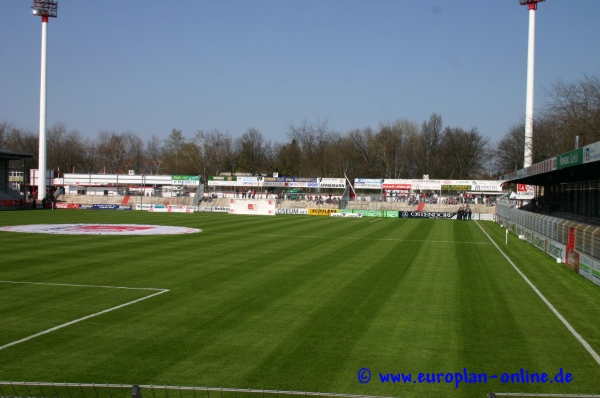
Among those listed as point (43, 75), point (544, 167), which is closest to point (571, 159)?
point (544, 167)

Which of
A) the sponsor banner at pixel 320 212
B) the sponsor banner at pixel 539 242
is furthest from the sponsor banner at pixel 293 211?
the sponsor banner at pixel 539 242

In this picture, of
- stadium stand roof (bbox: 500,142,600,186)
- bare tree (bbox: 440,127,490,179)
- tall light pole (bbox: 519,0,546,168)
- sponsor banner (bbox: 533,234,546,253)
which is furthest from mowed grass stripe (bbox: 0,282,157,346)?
bare tree (bbox: 440,127,490,179)

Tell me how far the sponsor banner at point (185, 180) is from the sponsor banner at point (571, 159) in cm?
6516

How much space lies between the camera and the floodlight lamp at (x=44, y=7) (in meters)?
74.3

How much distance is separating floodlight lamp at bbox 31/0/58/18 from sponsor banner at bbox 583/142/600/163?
74561 millimetres

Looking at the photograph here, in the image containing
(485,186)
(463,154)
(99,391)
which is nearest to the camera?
(99,391)

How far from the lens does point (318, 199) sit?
256 ft

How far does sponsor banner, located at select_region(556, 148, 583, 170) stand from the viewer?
20.5 m

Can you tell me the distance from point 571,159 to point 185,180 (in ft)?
225

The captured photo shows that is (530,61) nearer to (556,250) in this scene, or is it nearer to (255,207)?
(255,207)

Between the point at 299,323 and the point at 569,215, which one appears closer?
the point at 299,323

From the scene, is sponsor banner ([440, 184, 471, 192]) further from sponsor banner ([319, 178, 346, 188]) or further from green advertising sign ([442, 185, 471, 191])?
sponsor banner ([319, 178, 346, 188])

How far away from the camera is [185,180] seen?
84.3m

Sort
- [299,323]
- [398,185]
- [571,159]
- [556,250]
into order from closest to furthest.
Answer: [299,323] → [571,159] → [556,250] → [398,185]
